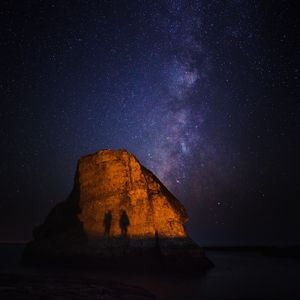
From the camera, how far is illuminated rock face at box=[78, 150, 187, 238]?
134ft

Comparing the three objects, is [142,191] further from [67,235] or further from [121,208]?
[67,235]

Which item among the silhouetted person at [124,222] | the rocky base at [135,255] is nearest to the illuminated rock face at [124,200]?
the silhouetted person at [124,222]

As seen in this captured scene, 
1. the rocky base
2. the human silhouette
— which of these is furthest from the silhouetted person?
the human silhouette

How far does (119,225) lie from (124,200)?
3.30 m

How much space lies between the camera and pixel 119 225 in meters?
41.0

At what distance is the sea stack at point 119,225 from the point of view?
39031 millimetres

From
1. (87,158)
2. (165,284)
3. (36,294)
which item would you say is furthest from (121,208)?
(36,294)

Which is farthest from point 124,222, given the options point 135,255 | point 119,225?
point 135,255

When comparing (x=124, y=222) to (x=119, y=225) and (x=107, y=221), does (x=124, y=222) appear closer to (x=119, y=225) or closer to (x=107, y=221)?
(x=119, y=225)

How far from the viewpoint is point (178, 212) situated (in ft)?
142

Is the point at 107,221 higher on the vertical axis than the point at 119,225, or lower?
higher

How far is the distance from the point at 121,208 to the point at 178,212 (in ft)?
24.7

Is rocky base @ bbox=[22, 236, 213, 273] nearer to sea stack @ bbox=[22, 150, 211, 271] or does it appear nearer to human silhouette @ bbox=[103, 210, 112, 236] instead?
sea stack @ bbox=[22, 150, 211, 271]

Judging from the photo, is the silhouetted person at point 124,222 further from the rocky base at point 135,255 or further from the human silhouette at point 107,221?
the human silhouette at point 107,221
